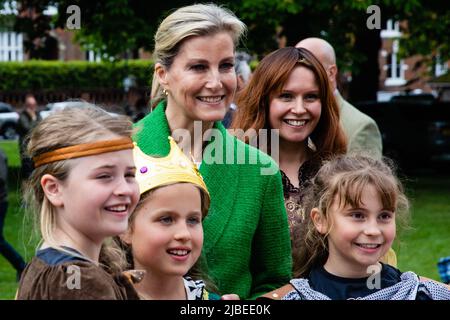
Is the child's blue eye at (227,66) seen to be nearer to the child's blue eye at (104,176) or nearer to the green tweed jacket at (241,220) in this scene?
the green tweed jacket at (241,220)

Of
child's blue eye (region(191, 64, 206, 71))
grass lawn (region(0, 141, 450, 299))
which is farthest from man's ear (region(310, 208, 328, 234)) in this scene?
child's blue eye (region(191, 64, 206, 71))

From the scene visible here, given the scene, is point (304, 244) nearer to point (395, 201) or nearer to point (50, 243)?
point (395, 201)

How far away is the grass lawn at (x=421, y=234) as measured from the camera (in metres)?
10.7

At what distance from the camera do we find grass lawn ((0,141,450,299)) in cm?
1069

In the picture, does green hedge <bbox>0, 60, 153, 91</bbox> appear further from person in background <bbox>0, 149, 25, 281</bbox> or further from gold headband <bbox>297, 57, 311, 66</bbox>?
gold headband <bbox>297, 57, 311, 66</bbox>

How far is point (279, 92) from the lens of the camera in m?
5.17

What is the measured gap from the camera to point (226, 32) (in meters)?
4.11

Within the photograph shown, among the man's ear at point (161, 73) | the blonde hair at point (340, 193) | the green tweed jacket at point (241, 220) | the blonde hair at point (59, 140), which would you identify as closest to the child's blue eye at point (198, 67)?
the man's ear at point (161, 73)

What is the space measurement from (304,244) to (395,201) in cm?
46

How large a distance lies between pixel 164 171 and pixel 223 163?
0.47 meters

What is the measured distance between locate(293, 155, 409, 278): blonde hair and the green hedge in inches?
1835

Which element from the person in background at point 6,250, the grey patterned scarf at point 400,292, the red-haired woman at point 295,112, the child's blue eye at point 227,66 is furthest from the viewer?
the person in background at point 6,250

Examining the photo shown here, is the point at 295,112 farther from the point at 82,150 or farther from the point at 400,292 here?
the point at 82,150
